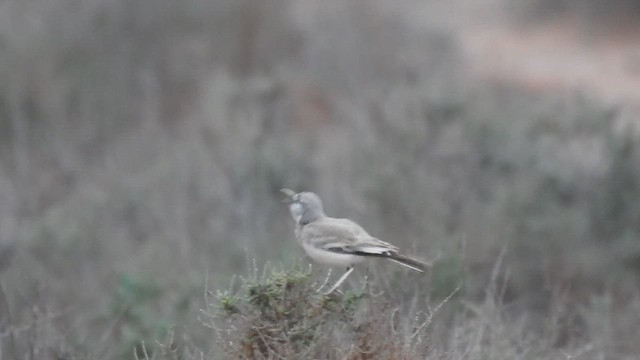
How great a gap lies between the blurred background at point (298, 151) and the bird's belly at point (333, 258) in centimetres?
96

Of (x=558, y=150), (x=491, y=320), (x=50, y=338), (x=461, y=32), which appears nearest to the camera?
(x=491, y=320)

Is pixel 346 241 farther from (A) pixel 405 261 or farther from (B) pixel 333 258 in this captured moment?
(A) pixel 405 261

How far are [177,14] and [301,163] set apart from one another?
7615 mm

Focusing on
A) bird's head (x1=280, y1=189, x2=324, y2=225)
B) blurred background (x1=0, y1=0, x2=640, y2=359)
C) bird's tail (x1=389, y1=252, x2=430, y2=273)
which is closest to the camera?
bird's tail (x1=389, y1=252, x2=430, y2=273)

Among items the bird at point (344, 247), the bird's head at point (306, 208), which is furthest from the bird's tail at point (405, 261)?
the bird's head at point (306, 208)

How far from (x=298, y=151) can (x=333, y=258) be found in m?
11.6

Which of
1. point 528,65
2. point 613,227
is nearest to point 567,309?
point 613,227

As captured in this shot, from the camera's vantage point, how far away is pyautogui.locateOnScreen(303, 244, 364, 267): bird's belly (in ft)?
24.6

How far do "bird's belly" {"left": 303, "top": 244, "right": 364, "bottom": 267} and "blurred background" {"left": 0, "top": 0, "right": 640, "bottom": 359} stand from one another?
0.96 meters

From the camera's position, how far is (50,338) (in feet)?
33.0

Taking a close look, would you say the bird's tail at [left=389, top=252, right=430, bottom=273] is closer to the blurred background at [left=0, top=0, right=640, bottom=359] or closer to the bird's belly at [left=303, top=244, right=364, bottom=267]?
the bird's belly at [left=303, top=244, right=364, bottom=267]

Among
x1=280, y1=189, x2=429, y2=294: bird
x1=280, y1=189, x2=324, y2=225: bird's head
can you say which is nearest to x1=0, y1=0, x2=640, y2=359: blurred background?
x1=280, y1=189, x2=324, y2=225: bird's head

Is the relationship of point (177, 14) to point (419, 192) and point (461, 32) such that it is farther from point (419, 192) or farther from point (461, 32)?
point (419, 192)

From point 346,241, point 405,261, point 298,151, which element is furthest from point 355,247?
point 298,151
